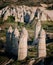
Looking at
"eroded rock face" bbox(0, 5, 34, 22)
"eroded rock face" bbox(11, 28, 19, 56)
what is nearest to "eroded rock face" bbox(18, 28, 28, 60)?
"eroded rock face" bbox(11, 28, 19, 56)

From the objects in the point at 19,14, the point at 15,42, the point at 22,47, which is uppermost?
the point at 19,14

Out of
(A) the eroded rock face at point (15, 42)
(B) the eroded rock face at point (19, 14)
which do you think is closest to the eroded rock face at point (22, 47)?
(A) the eroded rock face at point (15, 42)

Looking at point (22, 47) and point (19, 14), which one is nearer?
point (22, 47)

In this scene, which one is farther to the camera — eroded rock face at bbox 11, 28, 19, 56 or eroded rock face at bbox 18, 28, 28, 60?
eroded rock face at bbox 11, 28, 19, 56

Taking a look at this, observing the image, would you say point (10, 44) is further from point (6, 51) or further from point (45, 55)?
point (45, 55)

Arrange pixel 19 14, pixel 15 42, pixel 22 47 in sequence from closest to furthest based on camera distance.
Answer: pixel 22 47, pixel 15 42, pixel 19 14

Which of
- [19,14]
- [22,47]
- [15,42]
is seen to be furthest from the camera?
[19,14]

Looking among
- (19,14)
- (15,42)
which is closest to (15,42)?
(15,42)

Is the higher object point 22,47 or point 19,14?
point 19,14

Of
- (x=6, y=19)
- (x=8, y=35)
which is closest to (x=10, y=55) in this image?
(x=8, y=35)

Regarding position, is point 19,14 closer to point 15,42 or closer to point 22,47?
point 15,42

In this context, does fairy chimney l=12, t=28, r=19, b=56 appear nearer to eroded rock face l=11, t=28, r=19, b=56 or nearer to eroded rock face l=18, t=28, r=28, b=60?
eroded rock face l=11, t=28, r=19, b=56
